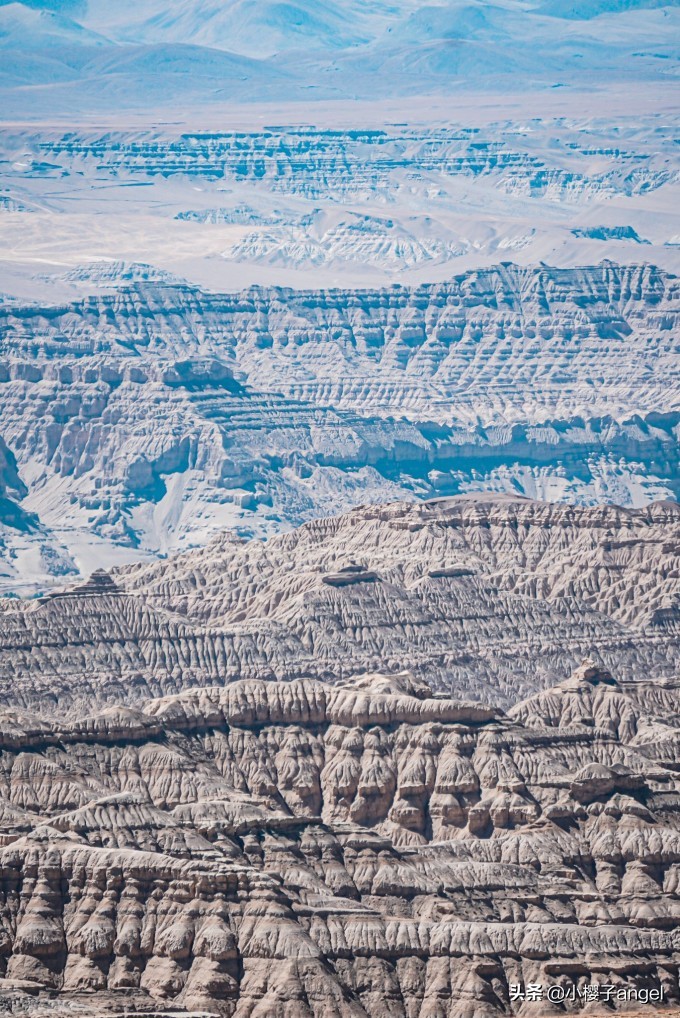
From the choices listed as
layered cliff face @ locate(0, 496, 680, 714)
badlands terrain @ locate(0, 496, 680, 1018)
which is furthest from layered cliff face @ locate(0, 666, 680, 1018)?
layered cliff face @ locate(0, 496, 680, 714)

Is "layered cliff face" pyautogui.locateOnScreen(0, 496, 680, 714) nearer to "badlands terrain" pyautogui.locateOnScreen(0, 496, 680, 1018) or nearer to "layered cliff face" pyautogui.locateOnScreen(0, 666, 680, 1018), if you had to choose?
"badlands terrain" pyautogui.locateOnScreen(0, 496, 680, 1018)

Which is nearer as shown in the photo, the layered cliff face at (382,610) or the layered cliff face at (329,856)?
the layered cliff face at (329,856)

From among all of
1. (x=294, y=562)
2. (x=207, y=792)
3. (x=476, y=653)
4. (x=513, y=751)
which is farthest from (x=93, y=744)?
(x=294, y=562)

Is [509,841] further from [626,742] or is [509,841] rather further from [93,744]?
[626,742]

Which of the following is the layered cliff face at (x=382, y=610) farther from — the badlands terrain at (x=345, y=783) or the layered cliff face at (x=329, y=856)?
the layered cliff face at (x=329, y=856)

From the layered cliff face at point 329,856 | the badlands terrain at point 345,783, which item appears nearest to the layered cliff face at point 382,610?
the badlands terrain at point 345,783
